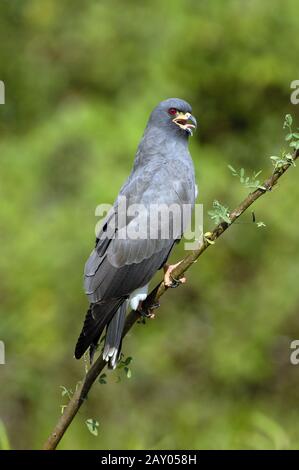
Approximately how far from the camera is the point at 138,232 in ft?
11.8

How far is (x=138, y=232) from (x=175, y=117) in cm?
73

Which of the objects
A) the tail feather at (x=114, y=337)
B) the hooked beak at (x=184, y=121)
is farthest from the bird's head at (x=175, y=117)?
the tail feather at (x=114, y=337)

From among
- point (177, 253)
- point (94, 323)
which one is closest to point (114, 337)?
point (94, 323)

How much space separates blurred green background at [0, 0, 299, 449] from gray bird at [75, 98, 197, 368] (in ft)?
5.20

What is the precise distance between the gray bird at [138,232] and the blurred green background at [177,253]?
62.4 inches

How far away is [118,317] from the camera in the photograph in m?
3.41

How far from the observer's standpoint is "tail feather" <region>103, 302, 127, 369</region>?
3.00m
